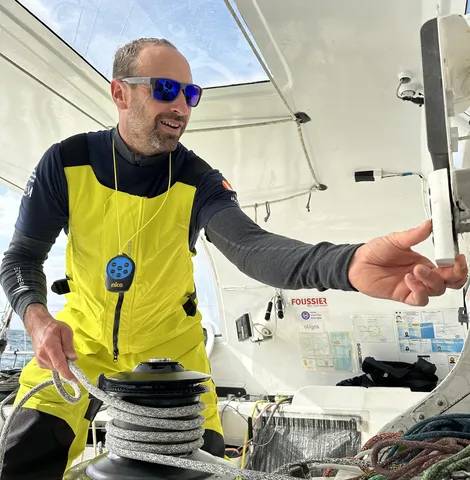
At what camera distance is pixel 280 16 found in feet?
6.50

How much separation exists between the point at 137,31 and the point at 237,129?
837 mm

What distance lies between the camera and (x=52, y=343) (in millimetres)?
1185

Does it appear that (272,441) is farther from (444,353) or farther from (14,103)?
(14,103)

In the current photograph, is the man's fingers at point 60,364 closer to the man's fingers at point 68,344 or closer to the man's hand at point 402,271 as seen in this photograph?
the man's fingers at point 68,344

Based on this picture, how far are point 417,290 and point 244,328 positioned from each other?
3.20m

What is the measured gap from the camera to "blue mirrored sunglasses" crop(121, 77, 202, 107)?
1640 millimetres

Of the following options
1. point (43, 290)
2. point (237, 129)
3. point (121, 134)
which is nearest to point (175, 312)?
point (43, 290)

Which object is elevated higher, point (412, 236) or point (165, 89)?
point (165, 89)

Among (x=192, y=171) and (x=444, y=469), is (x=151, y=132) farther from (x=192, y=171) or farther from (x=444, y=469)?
(x=444, y=469)

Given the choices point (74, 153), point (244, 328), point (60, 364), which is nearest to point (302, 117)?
point (74, 153)

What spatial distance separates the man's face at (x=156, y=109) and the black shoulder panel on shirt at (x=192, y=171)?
0.27 feet

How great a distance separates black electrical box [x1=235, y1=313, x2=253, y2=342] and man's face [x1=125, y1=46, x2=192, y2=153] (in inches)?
93.9

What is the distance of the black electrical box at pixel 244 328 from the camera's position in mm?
3852

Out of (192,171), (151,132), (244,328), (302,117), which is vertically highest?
(302,117)
